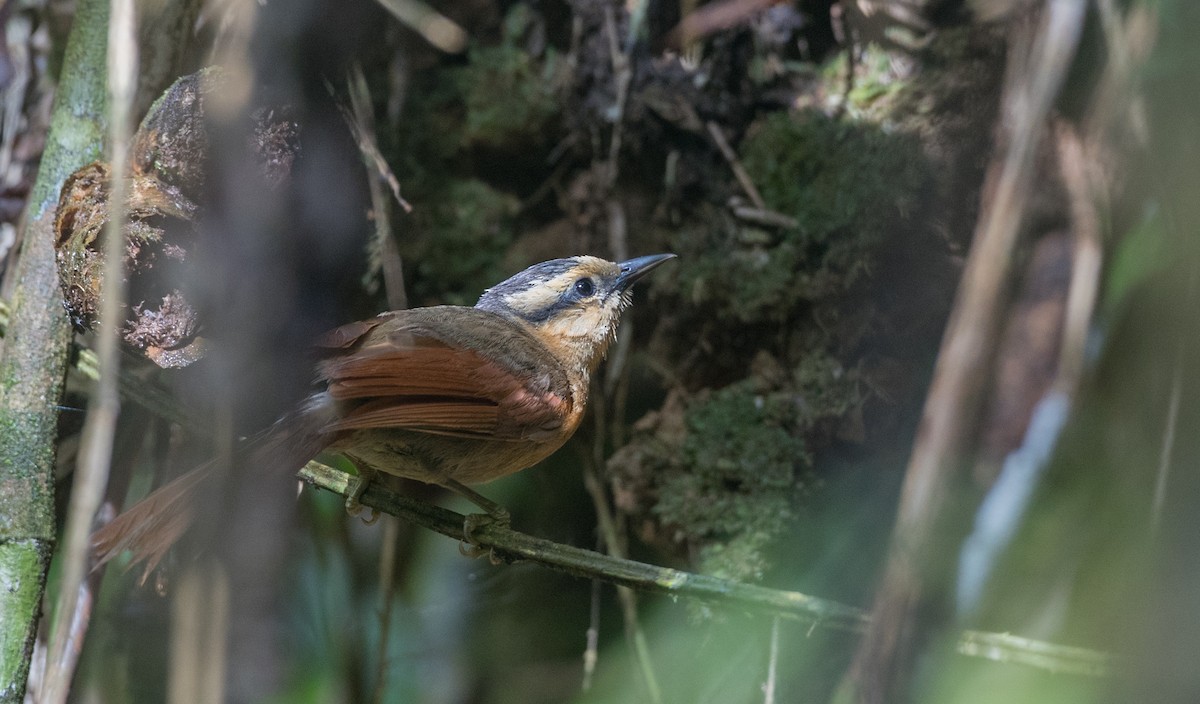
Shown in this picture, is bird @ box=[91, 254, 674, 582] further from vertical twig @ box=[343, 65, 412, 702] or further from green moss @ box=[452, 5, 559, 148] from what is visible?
green moss @ box=[452, 5, 559, 148]

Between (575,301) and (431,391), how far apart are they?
0.74m

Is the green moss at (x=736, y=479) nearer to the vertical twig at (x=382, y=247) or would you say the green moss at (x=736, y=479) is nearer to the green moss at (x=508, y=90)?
the vertical twig at (x=382, y=247)

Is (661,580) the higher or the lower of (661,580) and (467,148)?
the lower

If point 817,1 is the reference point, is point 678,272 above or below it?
below

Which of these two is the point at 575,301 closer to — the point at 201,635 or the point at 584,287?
the point at 584,287

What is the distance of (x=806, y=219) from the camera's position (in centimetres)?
329

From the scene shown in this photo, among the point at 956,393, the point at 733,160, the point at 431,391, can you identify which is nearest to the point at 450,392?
the point at 431,391

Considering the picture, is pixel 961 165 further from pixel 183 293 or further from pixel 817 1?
pixel 183 293

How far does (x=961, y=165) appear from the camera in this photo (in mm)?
3053

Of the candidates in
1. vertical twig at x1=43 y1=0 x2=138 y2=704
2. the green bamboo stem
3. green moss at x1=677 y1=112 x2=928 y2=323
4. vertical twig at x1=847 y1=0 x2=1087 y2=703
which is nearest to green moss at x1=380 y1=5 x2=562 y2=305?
green moss at x1=677 y1=112 x2=928 y2=323

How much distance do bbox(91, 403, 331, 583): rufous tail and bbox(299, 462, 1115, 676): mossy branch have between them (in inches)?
20.2

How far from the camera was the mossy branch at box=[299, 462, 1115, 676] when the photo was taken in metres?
1.74

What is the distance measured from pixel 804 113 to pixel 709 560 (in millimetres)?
1570

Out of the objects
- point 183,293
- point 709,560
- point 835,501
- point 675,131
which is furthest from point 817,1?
point 183,293
